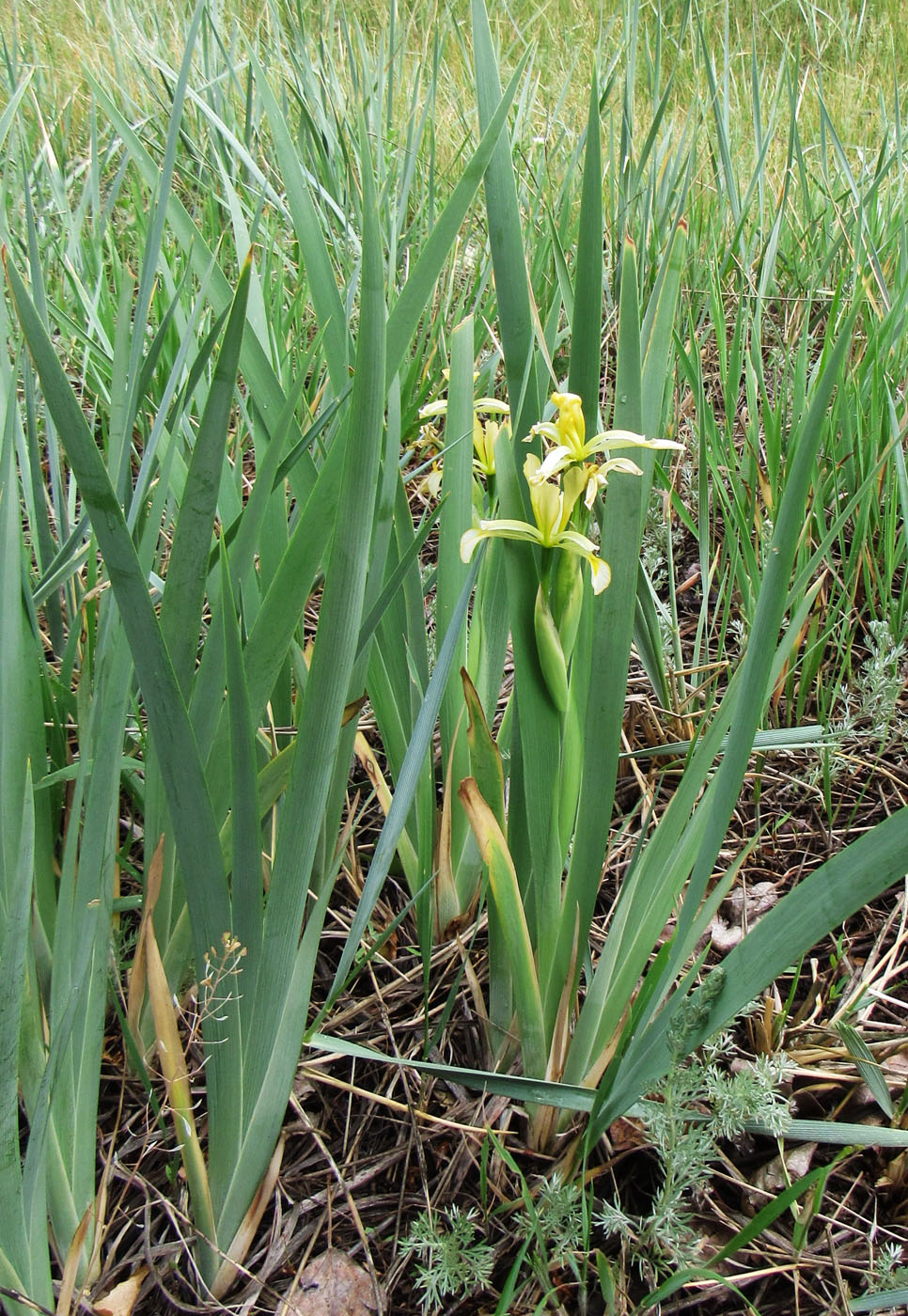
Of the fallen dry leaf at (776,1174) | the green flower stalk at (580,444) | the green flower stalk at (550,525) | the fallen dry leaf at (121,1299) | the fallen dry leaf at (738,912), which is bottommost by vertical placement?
the fallen dry leaf at (776,1174)

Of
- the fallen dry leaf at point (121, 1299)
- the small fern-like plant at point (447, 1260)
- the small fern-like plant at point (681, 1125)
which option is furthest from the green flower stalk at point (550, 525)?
the fallen dry leaf at point (121, 1299)

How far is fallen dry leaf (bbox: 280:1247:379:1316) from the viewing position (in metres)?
0.62

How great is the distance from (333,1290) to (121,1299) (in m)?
0.14

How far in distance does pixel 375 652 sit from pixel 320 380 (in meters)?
0.52

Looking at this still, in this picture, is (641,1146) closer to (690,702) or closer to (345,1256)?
(345,1256)

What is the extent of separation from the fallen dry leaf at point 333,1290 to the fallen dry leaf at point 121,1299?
0.34ft

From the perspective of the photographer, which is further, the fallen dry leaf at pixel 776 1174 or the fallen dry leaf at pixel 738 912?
the fallen dry leaf at pixel 738 912

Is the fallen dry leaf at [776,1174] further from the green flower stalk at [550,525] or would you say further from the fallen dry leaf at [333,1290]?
the green flower stalk at [550,525]

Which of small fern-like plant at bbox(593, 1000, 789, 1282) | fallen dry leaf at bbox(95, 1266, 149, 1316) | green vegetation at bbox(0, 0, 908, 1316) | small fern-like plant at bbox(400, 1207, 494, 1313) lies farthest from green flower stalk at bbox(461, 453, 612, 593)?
fallen dry leaf at bbox(95, 1266, 149, 1316)

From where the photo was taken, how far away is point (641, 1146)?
656 mm

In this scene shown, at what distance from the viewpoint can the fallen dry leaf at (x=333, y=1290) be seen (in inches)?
24.5

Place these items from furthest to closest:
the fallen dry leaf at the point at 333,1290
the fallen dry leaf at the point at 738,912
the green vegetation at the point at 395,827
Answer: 1. the fallen dry leaf at the point at 738,912
2. the fallen dry leaf at the point at 333,1290
3. the green vegetation at the point at 395,827

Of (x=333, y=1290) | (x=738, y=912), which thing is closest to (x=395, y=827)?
(x=333, y=1290)

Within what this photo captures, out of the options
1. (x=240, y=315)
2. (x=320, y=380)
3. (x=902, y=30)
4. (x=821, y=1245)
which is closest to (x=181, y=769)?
(x=240, y=315)
